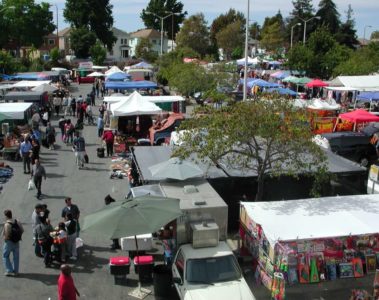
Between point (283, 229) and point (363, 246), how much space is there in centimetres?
168

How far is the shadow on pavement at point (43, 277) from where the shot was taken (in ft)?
34.3

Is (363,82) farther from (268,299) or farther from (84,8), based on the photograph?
(84,8)

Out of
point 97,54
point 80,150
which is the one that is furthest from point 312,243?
point 97,54

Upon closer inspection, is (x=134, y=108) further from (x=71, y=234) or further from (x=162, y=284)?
(x=162, y=284)

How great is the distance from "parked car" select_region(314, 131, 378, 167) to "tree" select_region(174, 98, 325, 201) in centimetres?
823

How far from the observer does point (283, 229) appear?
31.7 ft

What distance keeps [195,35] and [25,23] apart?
27.5 m

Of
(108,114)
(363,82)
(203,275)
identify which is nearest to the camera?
(203,275)

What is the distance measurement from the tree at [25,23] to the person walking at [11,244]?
71.2 m

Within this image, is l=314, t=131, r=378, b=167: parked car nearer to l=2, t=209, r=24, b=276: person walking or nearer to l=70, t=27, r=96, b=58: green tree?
l=2, t=209, r=24, b=276: person walking

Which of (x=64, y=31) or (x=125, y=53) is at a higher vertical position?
(x=64, y=31)

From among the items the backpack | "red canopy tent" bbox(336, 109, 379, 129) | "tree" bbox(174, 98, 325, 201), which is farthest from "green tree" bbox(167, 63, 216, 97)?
the backpack

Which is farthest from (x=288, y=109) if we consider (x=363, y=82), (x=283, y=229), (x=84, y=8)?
(x=84, y=8)

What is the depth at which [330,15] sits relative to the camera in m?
81.4
